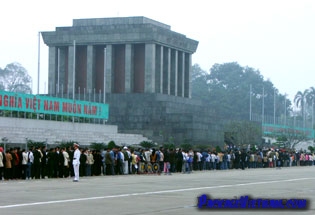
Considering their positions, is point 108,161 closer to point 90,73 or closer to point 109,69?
point 109,69

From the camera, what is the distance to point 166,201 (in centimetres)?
1964

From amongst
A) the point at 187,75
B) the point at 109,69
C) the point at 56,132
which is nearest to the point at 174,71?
the point at 187,75

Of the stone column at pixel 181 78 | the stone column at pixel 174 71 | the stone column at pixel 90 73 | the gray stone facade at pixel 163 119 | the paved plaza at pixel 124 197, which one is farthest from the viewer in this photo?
the stone column at pixel 181 78

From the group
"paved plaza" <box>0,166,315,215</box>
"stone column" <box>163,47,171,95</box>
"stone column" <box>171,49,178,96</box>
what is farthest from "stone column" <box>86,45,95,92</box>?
"paved plaza" <box>0,166,315,215</box>

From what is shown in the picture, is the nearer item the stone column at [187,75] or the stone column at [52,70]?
the stone column at [52,70]

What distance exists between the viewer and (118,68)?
77438mm

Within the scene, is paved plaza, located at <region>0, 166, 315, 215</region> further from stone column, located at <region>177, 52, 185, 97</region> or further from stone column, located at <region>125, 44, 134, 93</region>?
stone column, located at <region>177, 52, 185, 97</region>

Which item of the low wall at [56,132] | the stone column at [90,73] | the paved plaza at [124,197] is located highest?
the stone column at [90,73]

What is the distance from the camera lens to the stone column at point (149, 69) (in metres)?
73.2

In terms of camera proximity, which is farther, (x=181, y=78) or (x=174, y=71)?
(x=181, y=78)

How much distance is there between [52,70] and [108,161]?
4443cm

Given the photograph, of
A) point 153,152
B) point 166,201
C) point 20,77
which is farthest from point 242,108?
point 166,201

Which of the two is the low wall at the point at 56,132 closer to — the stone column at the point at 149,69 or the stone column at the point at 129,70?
the stone column at the point at 149,69

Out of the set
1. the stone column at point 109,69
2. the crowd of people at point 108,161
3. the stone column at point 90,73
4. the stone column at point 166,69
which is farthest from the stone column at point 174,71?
the crowd of people at point 108,161
